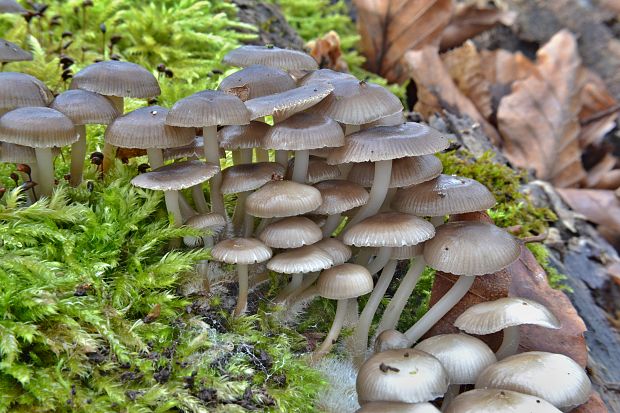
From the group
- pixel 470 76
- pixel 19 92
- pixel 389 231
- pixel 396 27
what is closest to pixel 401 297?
pixel 389 231

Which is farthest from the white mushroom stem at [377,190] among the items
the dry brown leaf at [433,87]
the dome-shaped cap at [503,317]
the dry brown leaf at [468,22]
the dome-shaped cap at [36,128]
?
the dry brown leaf at [468,22]

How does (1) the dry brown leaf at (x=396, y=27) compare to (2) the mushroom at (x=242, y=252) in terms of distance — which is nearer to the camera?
(2) the mushroom at (x=242, y=252)

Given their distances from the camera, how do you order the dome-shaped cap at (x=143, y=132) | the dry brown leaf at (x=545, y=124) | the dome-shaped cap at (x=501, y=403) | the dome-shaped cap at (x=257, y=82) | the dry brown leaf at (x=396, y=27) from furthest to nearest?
the dry brown leaf at (x=396, y=27) → the dry brown leaf at (x=545, y=124) → the dome-shaped cap at (x=257, y=82) → the dome-shaped cap at (x=143, y=132) → the dome-shaped cap at (x=501, y=403)

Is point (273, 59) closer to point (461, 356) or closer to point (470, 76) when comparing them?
point (461, 356)

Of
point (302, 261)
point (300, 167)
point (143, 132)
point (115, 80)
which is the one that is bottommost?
point (302, 261)

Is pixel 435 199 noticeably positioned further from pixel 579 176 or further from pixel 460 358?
pixel 579 176

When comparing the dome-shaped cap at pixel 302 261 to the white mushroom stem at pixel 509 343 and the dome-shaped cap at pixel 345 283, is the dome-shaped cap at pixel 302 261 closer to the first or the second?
the dome-shaped cap at pixel 345 283

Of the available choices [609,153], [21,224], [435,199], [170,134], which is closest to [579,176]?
[609,153]

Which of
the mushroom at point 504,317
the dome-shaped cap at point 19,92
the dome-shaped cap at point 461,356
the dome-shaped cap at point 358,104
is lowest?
the dome-shaped cap at point 461,356
